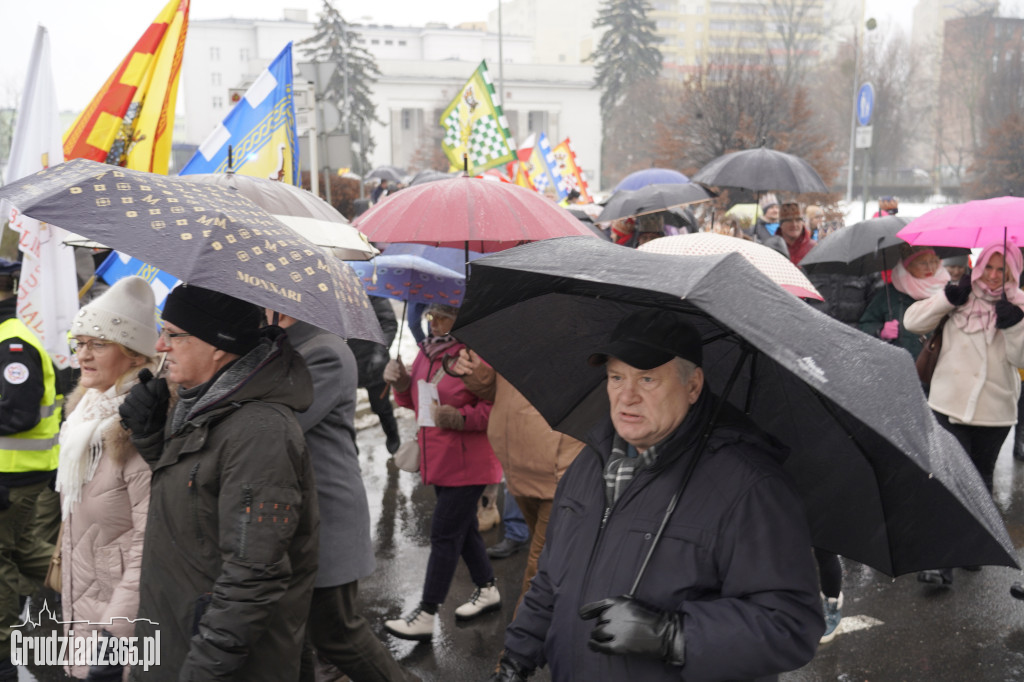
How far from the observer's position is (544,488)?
13.9ft

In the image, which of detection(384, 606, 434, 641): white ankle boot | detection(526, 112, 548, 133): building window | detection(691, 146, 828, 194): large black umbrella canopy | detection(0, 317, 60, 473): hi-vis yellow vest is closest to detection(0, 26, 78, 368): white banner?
detection(0, 317, 60, 473): hi-vis yellow vest

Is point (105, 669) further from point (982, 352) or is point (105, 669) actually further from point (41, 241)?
point (982, 352)

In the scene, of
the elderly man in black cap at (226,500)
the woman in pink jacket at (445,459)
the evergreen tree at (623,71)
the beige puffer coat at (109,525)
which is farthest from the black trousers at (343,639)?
the evergreen tree at (623,71)

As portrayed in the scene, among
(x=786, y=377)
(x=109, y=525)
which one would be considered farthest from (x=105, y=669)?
(x=786, y=377)

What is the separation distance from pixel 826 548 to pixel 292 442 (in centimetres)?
161

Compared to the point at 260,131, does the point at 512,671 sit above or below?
below

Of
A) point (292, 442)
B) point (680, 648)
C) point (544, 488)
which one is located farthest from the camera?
point (544, 488)

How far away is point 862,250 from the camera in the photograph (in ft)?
22.3

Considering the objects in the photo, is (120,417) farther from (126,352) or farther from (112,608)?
(112,608)

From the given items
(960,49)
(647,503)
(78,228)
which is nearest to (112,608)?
(78,228)

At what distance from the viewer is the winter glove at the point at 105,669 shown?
3018 millimetres

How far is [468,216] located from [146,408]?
5.71 ft

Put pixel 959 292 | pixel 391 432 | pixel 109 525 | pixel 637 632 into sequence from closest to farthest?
pixel 637 632
pixel 109 525
pixel 959 292
pixel 391 432

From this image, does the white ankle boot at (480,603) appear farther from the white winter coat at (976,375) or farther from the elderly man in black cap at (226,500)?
the white winter coat at (976,375)
